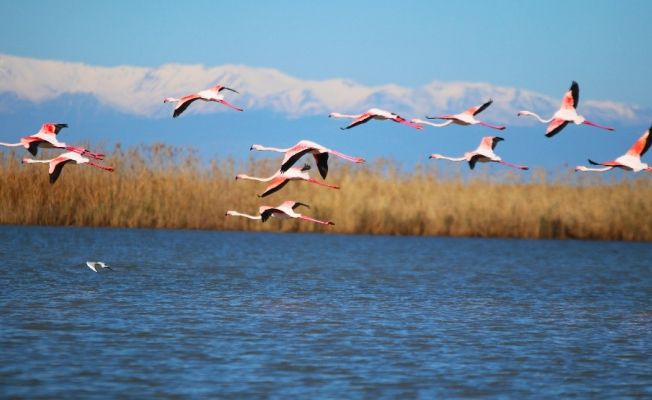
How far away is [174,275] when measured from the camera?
21.4 metres

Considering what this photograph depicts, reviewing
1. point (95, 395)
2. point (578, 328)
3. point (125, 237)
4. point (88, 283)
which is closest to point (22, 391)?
point (95, 395)

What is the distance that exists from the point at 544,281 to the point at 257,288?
6.30m

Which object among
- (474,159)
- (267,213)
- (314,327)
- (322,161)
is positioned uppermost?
(474,159)

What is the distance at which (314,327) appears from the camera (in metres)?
14.0

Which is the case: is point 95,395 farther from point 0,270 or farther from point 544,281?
point 544,281

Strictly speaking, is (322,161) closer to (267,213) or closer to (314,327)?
(267,213)

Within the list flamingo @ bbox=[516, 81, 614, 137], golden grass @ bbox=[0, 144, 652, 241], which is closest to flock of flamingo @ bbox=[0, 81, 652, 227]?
flamingo @ bbox=[516, 81, 614, 137]

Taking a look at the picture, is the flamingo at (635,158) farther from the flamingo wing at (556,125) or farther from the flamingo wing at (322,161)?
the flamingo wing at (322,161)

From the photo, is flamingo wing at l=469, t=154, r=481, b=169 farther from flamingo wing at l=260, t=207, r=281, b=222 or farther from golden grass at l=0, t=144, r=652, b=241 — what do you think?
golden grass at l=0, t=144, r=652, b=241

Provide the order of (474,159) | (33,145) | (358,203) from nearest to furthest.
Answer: (33,145) < (474,159) < (358,203)

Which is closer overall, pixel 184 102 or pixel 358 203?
pixel 184 102

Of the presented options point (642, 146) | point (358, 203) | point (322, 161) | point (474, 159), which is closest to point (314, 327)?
point (322, 161)

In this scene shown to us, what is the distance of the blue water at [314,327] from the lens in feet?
33.9

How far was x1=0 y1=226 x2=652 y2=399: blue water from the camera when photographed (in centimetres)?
1034
